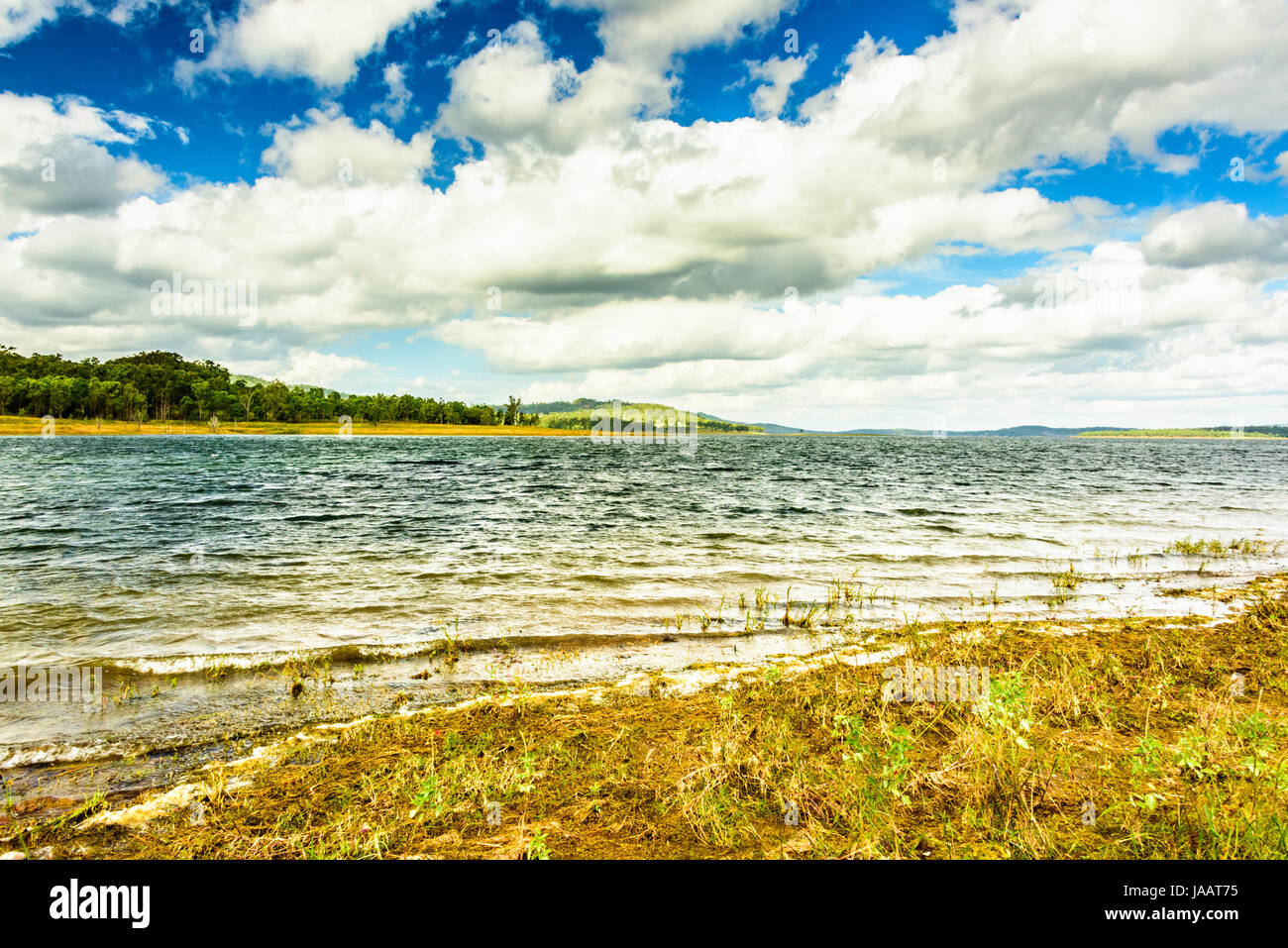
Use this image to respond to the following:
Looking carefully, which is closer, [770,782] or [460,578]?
[770,782]

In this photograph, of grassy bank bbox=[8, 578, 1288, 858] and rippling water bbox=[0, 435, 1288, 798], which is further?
rippling water bbox=[0, 435, 1288, 798]

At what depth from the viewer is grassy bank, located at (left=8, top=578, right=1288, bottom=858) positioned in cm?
479

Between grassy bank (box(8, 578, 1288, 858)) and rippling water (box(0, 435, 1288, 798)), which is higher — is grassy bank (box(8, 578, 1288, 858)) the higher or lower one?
the higher one

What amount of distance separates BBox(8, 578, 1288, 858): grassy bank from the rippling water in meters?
2.33

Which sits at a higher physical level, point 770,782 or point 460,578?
point 770,782

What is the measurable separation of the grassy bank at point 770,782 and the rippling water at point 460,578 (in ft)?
7.64

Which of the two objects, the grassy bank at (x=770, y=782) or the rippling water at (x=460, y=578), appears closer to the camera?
the grassy bank at (x=770, y=782)

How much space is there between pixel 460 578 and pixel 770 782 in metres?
13.2

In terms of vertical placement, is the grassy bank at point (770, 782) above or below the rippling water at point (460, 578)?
above

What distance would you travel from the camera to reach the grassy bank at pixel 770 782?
4.79m

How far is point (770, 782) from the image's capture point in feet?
18.7

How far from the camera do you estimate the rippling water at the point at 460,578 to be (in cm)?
997

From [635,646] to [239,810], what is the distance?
711cm
